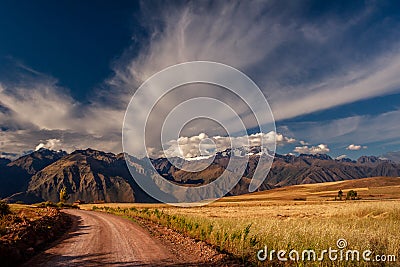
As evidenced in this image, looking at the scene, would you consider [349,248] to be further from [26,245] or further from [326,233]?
[26,245]

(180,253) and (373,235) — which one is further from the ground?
(373,235)

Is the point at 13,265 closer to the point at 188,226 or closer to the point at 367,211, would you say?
the point at 188,226

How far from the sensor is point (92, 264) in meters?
12.9

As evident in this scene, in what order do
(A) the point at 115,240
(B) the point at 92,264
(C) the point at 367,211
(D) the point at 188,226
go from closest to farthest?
1. (B) the point at 92,264
2. (A) the point at 115,240
3. (D) the point at 188,226
4. (C) the point at 367,211

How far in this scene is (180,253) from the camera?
1578 centimetres

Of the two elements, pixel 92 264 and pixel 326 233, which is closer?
pixel 92 264

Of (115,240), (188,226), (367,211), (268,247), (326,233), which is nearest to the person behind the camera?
(268,247)

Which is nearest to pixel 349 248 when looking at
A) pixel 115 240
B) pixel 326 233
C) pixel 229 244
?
pixel 326 233

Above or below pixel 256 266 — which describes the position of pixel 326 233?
above

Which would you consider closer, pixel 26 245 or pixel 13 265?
pixel 13 265

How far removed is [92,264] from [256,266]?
24.7 feet

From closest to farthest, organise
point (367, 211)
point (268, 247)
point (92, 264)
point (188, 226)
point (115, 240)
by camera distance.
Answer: point (92, 264) → point (268, 247) → point (115, 240) → point (188, 226) → point (367, 211)

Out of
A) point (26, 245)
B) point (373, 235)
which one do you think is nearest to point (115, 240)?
point (26, 245)

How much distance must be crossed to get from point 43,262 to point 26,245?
3525 millimetres
